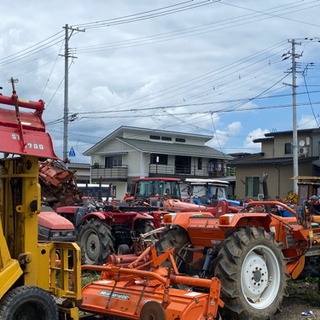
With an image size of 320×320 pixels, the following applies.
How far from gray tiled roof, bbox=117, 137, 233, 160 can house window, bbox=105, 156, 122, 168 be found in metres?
2.18

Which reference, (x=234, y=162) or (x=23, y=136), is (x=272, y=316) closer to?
(x=23, y=136)

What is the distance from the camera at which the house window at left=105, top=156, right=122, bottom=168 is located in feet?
154

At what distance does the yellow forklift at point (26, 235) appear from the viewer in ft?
16.7

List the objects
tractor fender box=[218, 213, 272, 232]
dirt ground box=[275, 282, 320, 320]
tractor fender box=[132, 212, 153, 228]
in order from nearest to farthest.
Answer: tractor fender box=[218, 213, 272, 232], dirt ground box=[275, 282, 320, 320], tractor fender box=[132, 212, 153, 228]

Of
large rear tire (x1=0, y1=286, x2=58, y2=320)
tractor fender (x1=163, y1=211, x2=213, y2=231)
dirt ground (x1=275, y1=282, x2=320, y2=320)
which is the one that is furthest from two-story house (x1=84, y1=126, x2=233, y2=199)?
large rear tire (x1=0, y1=286, x2=58, y2=320)

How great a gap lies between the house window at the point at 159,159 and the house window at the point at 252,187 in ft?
33.3

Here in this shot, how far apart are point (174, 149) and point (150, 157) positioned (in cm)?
297

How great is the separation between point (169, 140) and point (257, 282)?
4273 cm

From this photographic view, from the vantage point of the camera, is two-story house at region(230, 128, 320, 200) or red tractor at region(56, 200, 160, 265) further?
two-story house at region(230, 128, 320, 200)

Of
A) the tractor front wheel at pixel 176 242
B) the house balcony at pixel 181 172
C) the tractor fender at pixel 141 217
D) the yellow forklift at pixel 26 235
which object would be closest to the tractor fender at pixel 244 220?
the tractor front wheel at pixel 176 242

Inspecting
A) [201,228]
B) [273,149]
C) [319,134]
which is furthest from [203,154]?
[201,228]

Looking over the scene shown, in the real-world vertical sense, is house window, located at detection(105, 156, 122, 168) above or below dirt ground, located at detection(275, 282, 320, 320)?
above

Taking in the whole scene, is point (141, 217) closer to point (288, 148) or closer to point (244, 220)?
point (244, 220)

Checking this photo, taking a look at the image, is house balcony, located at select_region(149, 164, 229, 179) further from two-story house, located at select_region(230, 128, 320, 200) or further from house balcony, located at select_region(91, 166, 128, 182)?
two-story house, located at select_region(230, 128, 320, 200)
